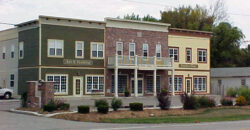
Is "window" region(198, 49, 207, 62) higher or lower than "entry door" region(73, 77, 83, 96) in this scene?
higher

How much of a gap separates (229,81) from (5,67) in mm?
31087

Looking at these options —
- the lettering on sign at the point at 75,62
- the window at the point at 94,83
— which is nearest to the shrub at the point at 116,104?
the lettering on sign at the point at 75,62

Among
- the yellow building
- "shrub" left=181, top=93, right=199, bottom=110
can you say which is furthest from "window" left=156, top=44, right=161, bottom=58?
"shrub" left=181, top=93, right=199, bottom=110

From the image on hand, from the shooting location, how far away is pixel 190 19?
255 ft

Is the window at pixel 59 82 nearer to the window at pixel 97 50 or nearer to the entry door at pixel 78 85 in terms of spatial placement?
the entry door at pixel 78 85

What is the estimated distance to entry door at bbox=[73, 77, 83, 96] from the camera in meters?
44.1

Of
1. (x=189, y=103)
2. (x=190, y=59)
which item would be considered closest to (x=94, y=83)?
(x=190, y=59)

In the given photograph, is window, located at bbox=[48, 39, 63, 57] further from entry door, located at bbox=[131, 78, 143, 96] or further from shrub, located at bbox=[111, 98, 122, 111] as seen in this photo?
shrub, located at bbox=[111, 98, 122, 111]

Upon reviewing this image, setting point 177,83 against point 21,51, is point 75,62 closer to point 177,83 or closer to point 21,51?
point 21,51

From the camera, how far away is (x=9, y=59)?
48281mm

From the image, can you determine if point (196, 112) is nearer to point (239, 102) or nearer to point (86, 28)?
point (239, 102)

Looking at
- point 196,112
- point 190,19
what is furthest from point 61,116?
point 190,19

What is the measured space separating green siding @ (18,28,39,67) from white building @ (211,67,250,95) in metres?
27.5

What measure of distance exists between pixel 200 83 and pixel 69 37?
1998cm
